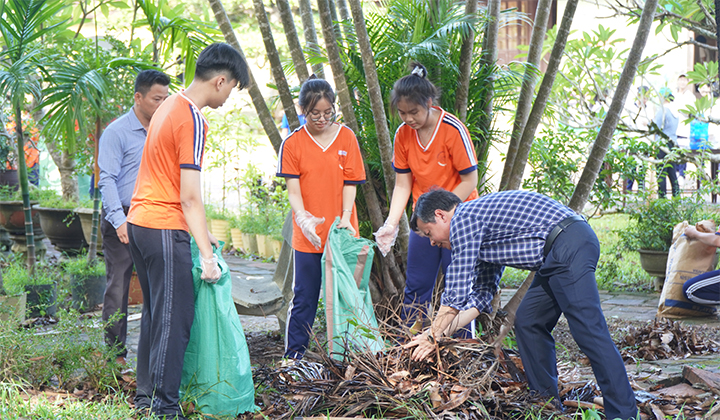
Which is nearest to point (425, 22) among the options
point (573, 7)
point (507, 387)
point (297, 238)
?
point (573, 7)

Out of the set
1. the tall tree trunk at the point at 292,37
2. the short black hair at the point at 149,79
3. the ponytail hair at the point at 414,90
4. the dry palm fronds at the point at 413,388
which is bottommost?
the dry palm fronds at the point at 413,388

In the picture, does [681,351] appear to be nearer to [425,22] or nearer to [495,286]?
[495,286]

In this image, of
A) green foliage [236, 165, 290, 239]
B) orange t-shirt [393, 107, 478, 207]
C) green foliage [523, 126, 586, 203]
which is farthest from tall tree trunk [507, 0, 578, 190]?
green foliage [236, 165, 290, 239]

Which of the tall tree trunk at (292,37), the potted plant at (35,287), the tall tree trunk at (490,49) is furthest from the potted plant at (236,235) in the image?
the tall tree trunk at (490,49)

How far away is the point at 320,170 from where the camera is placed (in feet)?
11.9

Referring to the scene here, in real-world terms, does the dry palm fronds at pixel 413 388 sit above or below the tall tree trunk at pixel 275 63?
below

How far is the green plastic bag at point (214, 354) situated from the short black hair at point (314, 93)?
1076 mm

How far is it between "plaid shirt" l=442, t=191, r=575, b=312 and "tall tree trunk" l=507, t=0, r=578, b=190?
1474 mm

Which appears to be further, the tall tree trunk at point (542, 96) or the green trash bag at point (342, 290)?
the tall tree trunk at point (542, 96)

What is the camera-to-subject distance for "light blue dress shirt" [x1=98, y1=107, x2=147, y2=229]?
362 centimetres

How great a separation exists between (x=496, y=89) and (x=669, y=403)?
Answer: 2.23 meters

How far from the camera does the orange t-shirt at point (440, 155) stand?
3.54 metres

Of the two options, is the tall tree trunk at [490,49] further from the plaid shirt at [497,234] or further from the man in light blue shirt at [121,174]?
the man in light blue shirt at [121,174]

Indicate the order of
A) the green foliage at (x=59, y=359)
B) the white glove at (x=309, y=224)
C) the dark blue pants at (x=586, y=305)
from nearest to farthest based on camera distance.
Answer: the dark blue pants at (x=586, y=305) → the green foliage at (x=59, y=359) → the white glove at (x=309, y=224)
